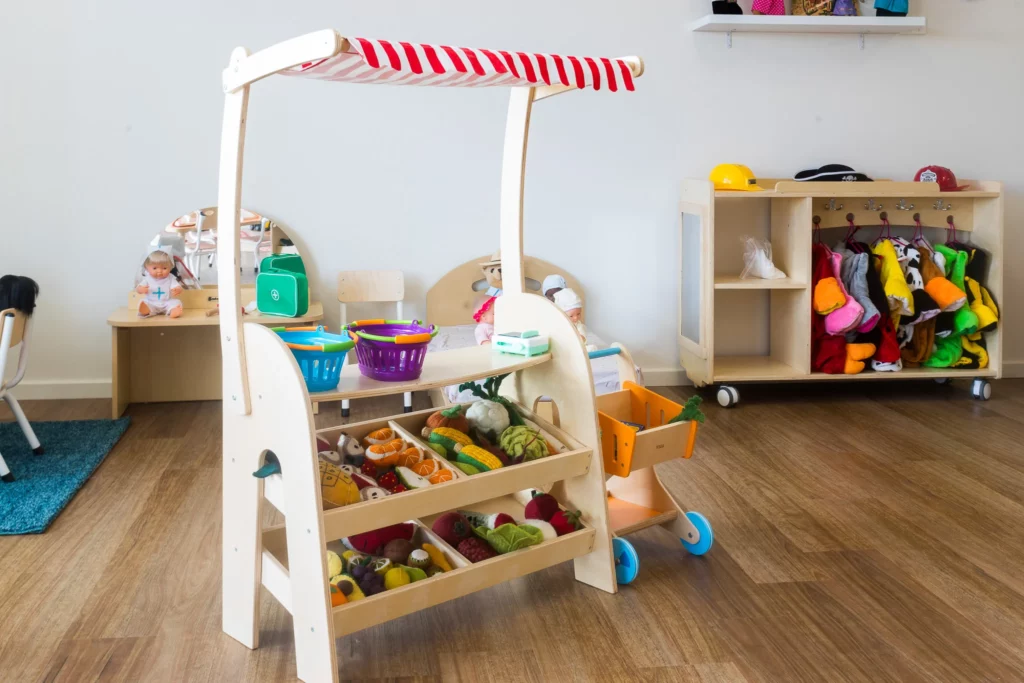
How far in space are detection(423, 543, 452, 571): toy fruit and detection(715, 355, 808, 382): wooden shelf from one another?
7.14 ft

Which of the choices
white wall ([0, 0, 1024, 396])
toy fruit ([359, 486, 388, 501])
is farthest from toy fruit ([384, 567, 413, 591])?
white wall ([0, 0, 1024, 396])

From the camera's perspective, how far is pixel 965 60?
4.33 metres

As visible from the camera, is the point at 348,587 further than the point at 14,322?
No

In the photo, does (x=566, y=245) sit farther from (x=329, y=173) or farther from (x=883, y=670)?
(x=883, y=670)

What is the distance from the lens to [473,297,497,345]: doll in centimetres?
363

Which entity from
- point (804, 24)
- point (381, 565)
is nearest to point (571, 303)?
point (804, 24)

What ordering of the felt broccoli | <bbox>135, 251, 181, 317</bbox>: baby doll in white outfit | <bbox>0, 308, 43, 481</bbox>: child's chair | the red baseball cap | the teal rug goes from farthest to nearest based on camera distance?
the red baseball cap → <bbox>135, 251, 181, 317</bbox>: baby doll in white outfit → <bbox>0, 308, 43, 481</bbox>: child's chair → the teal rug → the felt broccoli

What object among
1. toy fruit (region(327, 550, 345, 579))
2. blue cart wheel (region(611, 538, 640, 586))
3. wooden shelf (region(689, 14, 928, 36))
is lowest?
blue cart wheel (region(611, 538, 640, 586))

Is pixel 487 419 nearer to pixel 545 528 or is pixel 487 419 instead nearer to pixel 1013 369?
pixel 545 528

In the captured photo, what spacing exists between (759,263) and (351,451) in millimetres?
2498

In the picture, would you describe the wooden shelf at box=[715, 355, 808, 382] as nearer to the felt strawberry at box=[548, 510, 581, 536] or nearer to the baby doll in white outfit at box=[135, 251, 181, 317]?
the felt strawberry at box=[548, 510, 581, 536]

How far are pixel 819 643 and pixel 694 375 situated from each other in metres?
2.27

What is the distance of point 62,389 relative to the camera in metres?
4.11

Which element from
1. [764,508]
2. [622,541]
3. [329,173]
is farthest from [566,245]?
[622,541]
